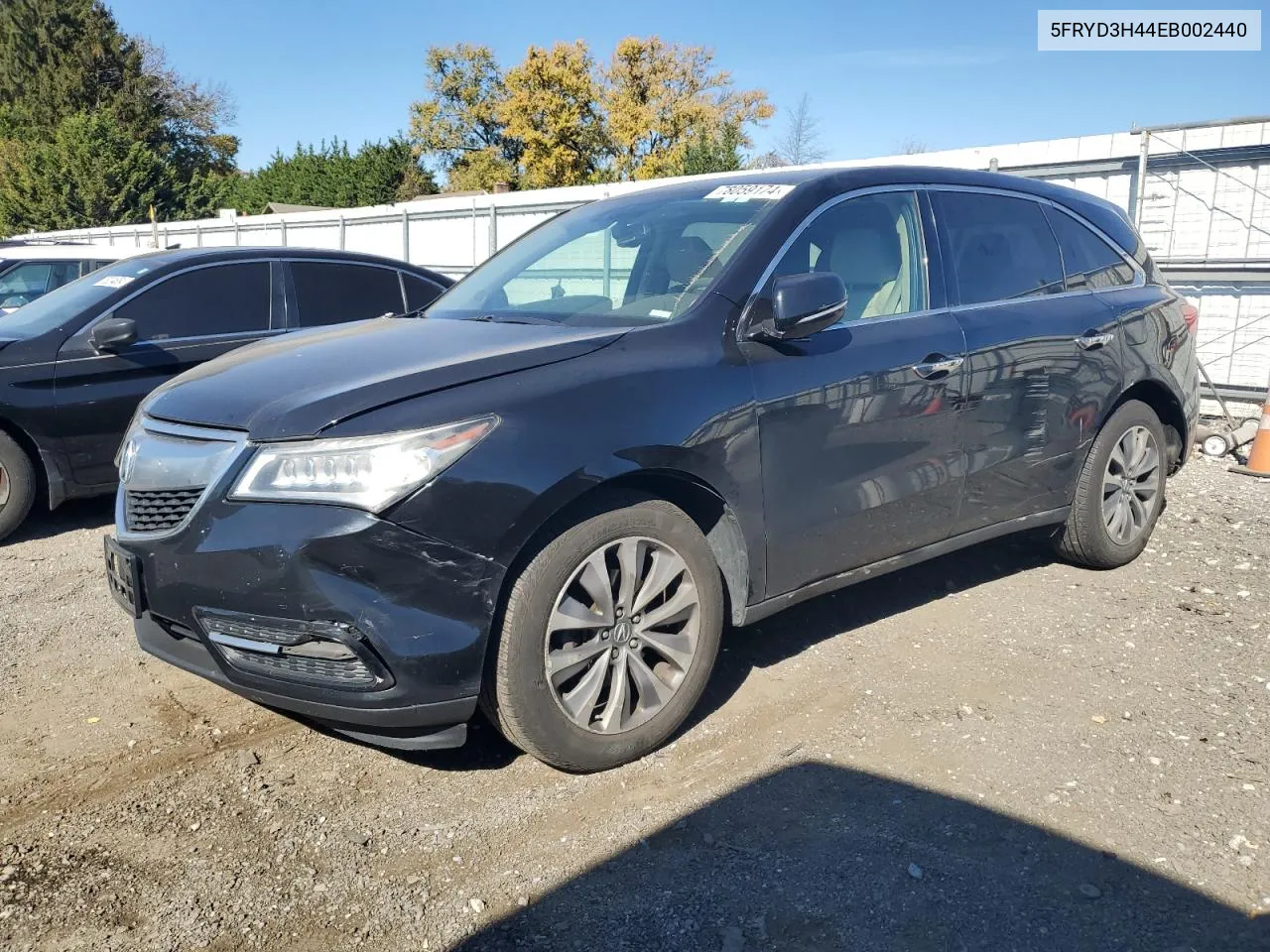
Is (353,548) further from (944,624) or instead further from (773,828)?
(944,624)

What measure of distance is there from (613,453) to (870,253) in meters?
1.59

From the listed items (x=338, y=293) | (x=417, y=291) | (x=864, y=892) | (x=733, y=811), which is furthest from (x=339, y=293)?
(x=864, y=892)

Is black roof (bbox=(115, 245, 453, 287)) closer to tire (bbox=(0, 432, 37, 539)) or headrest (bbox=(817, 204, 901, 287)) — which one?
tire (bbox=(0, 432, 37, 539))

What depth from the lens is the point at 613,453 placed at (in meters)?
3.11

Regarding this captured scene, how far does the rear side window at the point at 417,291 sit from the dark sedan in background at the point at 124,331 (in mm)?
51

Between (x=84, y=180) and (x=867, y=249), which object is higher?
(x=84, y=180)

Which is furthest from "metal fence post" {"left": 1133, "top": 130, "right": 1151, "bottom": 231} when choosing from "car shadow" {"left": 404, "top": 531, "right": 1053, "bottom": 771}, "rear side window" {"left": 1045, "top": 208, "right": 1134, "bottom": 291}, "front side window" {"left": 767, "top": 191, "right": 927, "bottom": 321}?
"front side window" {"left": 767, "top": 191, "right": 927, "bottom": 321}

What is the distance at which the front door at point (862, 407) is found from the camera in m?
3.58

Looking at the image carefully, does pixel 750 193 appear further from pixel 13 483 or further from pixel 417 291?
pixel 13 483

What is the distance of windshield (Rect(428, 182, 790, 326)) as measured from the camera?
12.2 ft

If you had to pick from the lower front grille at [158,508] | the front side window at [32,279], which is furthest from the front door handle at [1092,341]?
the front side window at [32,279]

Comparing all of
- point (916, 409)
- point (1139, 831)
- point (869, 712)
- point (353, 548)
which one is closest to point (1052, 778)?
point (1139, 831)

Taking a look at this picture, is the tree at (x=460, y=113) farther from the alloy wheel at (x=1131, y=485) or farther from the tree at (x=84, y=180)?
the alloy wheel at (x=1131, y=485)

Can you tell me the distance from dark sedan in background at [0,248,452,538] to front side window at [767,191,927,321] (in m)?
4.03
